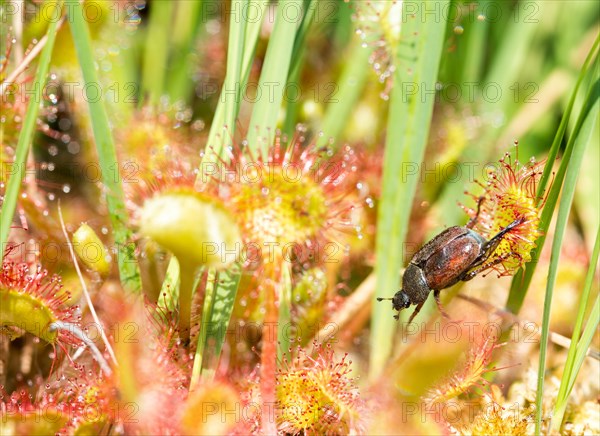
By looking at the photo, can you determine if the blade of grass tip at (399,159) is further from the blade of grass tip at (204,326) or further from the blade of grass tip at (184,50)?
the blade of grass tip at (184,50)

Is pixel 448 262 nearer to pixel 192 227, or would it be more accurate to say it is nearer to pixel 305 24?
pixel 192 227

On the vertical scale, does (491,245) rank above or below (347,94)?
below

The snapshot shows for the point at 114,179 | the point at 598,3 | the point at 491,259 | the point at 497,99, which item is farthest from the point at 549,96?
the point at 114,179

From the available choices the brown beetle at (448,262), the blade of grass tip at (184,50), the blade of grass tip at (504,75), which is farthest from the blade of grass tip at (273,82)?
the blade of grass tip at (504,75)

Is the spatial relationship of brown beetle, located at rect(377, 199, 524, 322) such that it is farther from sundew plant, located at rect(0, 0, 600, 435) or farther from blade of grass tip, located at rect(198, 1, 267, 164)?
blade of grass tip, located at rect(198, 1, 267, 164)

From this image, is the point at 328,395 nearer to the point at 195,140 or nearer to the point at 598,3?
the point at 195,140

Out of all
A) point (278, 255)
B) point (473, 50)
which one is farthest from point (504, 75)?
point (278, 255)

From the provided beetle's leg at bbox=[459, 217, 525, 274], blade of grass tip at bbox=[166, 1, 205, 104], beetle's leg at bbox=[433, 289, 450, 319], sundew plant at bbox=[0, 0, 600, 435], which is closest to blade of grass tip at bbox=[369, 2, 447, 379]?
sundew plant at bbox=[0, 0, 600, 435]
